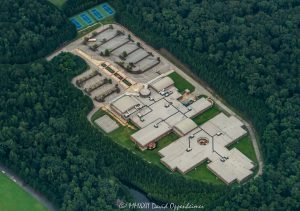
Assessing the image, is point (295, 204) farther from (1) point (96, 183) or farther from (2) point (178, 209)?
(1) point (96, 183)

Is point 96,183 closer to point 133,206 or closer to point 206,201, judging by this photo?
point 133,206

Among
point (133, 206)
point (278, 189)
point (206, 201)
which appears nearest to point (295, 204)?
point (278, 189)

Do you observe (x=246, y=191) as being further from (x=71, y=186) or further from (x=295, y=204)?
(x=71, y=186)

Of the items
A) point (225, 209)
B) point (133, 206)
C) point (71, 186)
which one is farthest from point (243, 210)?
point (71, 186)

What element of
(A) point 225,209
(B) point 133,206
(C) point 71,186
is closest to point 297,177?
(A) point 225,209

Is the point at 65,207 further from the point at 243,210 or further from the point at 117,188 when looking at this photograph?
the point at 243,210

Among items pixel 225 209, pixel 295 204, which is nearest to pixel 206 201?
pixel 225 209
